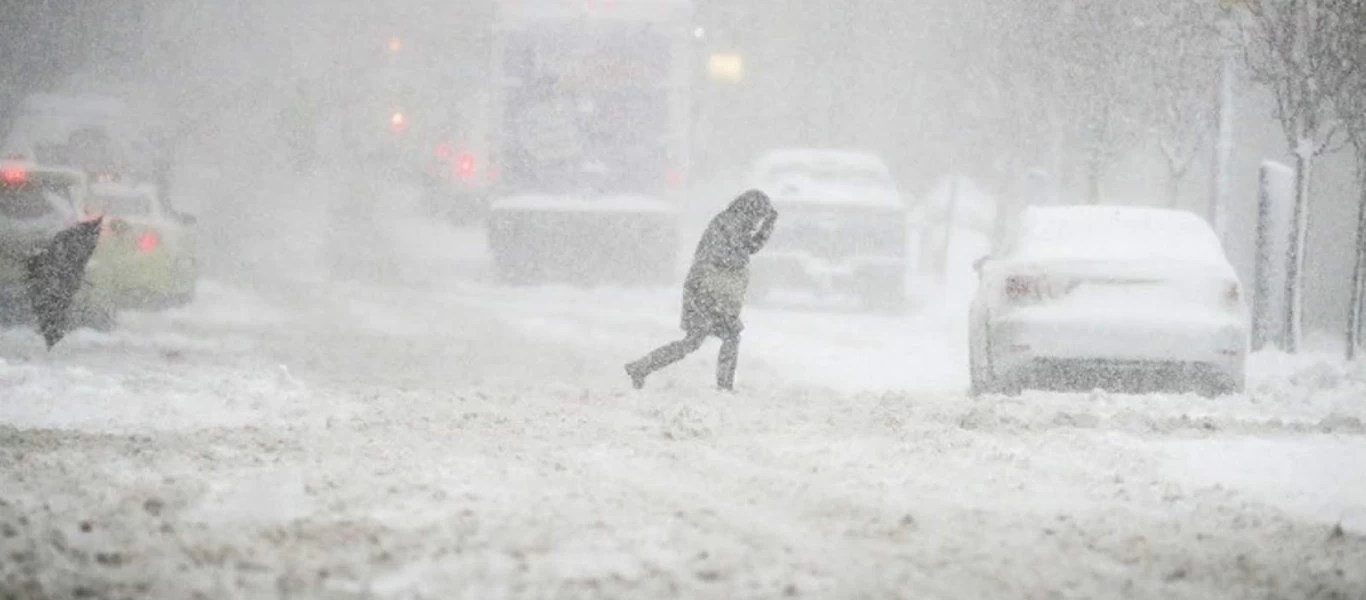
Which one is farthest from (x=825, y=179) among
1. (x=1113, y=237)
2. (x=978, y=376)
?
(x=1113, y=237)

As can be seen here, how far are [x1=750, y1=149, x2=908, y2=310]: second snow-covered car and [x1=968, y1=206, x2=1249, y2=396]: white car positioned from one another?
27.4 ft

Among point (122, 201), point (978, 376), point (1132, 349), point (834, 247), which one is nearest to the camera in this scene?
point (1132, 349)

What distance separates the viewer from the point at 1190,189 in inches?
1304

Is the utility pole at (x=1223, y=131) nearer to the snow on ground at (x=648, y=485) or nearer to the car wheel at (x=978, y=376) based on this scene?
the snow on ground at (x=648, y=485)

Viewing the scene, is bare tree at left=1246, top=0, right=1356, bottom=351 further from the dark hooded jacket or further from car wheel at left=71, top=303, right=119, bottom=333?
car wheel at left=71, top=303, right=119, bottom=333

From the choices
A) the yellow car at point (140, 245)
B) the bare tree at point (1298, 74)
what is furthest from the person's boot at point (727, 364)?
the yellow car at point (140, 245)

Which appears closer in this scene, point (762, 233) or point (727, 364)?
point (762, 233)

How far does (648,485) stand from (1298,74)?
33.0ft

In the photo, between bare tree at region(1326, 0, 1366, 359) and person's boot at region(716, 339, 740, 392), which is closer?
person's boot at region(716, 339, 740, 392)

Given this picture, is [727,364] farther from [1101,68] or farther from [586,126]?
[586,126]

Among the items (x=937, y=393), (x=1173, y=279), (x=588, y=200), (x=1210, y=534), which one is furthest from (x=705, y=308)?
(x=588, y=200)

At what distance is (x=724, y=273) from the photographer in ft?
37.7

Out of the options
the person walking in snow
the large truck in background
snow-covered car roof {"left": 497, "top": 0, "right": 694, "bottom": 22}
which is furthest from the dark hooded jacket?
snow-covered car roof {"left": 497, "top": 0, "right": 694, "bottom": 22}

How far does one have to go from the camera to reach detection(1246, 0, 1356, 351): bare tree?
48.8 ft
